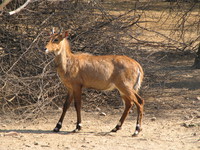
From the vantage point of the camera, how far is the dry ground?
21.9 ft

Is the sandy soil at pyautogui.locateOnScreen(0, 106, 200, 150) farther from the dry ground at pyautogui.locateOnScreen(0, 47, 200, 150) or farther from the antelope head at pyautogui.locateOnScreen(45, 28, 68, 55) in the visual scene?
the antelope head at pyautogui.locateOnScreen(45, 28, 68, 55)

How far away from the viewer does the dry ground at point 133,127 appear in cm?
669

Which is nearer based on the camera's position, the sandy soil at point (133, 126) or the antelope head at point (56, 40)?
the sandy soil at point (133, 126)

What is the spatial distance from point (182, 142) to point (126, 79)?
4.66 ft

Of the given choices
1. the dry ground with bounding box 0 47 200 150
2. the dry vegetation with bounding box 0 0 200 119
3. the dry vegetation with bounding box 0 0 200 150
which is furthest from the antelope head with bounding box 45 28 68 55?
the dry ground with bounding box 0 47 200 150

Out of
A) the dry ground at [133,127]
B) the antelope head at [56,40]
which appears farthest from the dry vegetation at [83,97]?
the antelope head at [56,40]

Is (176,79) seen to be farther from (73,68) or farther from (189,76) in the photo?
(73,68)

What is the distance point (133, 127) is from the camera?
7.77 meters

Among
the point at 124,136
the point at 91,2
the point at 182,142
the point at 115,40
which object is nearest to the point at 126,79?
the point at 124,136

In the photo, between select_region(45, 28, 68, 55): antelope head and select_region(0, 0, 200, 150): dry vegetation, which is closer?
select_region(0, 0, 200, 150): dry vegetation

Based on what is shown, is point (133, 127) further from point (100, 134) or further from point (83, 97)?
point (83, 97)

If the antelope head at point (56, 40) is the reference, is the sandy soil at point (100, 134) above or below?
below

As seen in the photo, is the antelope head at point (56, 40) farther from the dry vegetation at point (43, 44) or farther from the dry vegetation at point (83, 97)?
the dry vegetation at point (43, 44)

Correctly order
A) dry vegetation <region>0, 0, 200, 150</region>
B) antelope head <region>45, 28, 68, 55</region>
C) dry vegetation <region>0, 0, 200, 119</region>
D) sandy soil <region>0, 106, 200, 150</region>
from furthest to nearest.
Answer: dry vegetation <region>0, 0, 200, 119</region>, antelope head <region>45, 28, 68, 55</region>, dry vegetation <region>0, 0, 200, 150</region>, sandy soil <region>0, 106, 200, 150</region>
